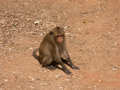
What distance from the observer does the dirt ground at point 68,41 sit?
793 cm

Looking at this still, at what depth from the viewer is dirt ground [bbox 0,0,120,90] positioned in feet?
26.0

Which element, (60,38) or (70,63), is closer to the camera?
(60,38)

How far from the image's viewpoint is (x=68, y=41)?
11078 millimetres

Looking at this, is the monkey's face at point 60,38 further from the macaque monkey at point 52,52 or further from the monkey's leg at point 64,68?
the monkey's leg at point 64,68

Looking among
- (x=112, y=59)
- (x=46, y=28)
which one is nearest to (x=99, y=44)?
(x=112, y=59)

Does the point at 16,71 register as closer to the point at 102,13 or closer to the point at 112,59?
the point at 112,59

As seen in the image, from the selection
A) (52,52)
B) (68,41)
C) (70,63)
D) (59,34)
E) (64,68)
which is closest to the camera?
(59,34)

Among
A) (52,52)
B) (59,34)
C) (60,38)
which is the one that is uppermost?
(59,34)

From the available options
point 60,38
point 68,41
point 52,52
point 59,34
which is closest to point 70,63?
point 52,52

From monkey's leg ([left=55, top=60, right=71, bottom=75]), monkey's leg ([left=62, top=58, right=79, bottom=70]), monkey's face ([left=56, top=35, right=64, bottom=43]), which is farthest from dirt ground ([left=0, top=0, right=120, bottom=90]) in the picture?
monkey's face ([left=56, top=35, right=64, bottom=43])

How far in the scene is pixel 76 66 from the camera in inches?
358

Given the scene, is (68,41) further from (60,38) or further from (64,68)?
(60,38)

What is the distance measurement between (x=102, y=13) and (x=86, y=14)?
2.86 ft

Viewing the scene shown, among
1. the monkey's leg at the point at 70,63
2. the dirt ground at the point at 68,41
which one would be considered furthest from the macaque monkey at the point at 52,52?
the dirt ground at the point at 68,41
